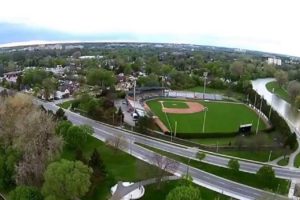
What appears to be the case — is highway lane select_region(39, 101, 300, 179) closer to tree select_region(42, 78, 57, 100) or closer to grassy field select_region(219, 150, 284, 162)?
grassy field select_region(219, 150, 284, 162)

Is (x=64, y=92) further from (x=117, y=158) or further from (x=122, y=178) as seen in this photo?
(x=122, y=178)

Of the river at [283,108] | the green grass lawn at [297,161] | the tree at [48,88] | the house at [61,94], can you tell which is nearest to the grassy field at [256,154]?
the green grass lawn at [297,161]

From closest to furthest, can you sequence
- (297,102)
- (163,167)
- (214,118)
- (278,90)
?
(163,167)
(214,118)
(297,102)
(278,90)

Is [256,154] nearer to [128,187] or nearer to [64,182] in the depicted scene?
[128,187]

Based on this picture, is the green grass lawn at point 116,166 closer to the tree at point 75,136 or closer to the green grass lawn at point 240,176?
the tree at point 75,136

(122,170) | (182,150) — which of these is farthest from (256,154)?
(122,170)
